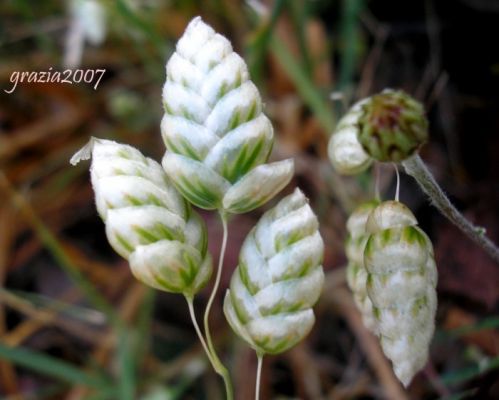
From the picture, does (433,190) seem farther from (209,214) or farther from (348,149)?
(209,214)

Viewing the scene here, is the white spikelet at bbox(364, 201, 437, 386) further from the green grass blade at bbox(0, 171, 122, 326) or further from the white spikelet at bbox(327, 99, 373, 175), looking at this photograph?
the green grass blade at bbox(0, 171, 122, 326)

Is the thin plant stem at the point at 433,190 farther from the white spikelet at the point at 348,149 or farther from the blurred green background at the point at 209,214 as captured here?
the blurred green background at the point at 209,214

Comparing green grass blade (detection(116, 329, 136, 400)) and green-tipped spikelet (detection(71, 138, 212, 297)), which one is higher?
green-tipped spikelet (detection(71, 138, 212, 297))

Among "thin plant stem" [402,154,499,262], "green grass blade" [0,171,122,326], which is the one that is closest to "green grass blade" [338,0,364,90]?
"green grass blade" [0,171,122,326]

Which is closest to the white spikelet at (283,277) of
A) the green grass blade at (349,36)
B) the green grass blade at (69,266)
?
the green grass blade at (69,266)

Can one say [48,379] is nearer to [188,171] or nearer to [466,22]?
[188,171]

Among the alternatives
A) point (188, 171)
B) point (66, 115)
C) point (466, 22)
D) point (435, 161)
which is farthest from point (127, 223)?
point (66, 115)

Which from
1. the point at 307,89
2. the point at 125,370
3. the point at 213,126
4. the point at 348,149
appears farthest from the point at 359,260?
the point at 307,89

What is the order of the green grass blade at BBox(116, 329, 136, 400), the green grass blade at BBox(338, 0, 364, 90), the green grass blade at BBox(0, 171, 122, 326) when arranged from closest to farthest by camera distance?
1. the green grass blade at BBox(116, 329, 136, 400)
2. the green grass blade at BBox(0, 171, 122, 326)
3. the green grass blade at BBox(338, 0, 364, 90)
